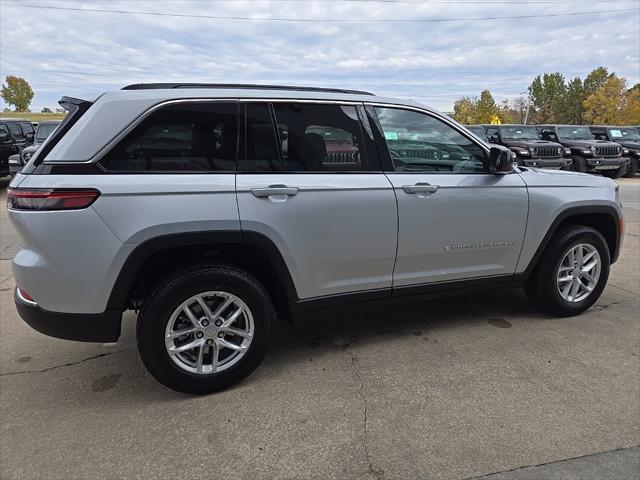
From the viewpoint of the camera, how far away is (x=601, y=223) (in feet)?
13.6

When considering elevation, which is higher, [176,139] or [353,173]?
[176,139]

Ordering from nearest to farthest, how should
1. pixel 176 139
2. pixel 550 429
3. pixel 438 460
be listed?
pixel 438 460 → pixel 550 429 → pixel 176 139

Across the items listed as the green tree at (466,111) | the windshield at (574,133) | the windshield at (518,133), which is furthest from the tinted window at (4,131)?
the green tree at (466,111)

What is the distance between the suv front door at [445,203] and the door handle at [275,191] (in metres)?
0.74

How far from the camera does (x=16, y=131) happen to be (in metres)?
15.9

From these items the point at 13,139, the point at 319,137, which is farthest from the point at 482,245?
the point at 13,139

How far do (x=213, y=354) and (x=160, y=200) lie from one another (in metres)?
0.98

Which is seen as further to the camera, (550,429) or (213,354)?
(213,354)

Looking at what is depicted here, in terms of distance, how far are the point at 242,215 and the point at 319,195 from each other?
0.51 metres

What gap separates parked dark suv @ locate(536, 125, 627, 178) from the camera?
16219 millimetres

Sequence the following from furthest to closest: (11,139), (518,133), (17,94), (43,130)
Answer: (17,94) → (518,133) → (11,139) → (43,130)

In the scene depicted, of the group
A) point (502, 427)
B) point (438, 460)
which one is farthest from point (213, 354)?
point (502, 427)

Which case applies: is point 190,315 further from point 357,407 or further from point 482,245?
point 482,245

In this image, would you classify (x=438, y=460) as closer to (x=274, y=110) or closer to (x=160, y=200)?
(x=160, y=200)
